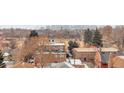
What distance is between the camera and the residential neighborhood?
99.9 inches

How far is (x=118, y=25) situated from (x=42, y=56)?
81 cm

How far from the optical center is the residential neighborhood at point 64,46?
99.9 inches

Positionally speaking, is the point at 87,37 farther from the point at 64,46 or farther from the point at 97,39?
the point at 64,46

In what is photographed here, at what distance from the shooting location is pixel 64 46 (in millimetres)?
2562

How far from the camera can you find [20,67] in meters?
2.63

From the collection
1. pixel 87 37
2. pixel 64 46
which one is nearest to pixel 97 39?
pixel 87 37
